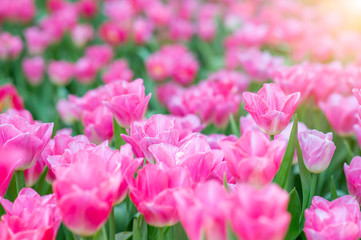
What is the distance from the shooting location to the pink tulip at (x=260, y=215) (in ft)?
1.76

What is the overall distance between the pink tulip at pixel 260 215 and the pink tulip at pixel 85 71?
188cm

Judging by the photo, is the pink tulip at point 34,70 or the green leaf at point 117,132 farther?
the pink tulip at point 34,70

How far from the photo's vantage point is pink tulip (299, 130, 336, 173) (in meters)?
0.96

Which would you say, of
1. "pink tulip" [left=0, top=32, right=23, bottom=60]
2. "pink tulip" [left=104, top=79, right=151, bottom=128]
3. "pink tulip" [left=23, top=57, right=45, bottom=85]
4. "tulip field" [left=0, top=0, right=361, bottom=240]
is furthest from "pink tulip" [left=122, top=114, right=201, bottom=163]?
"pink tulip" [left=0, top=32, right=23, bottom=60]

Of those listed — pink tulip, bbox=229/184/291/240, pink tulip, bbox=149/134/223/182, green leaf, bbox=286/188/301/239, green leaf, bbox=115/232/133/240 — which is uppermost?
pink tulip, bbox=229/184/291/240

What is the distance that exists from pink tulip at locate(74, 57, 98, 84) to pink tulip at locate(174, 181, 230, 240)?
1801 millimetres

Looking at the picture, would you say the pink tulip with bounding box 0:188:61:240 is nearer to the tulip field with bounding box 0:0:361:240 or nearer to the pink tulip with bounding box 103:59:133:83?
the tulip field with bounding box 0:0:361:240

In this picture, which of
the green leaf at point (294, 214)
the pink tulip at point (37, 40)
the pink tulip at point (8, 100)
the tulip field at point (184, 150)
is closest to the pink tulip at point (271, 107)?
the tulip field at point (184, 150)

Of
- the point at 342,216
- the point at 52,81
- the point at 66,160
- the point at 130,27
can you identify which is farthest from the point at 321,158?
the point at 130,27

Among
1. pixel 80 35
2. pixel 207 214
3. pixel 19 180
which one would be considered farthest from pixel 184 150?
pixel 80 35

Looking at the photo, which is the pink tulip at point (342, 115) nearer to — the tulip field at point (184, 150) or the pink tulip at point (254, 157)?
the tulip field at point (184, 150)

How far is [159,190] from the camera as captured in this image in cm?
75

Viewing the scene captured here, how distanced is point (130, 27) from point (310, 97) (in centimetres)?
179

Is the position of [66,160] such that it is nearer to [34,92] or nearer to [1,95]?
[1,95]
